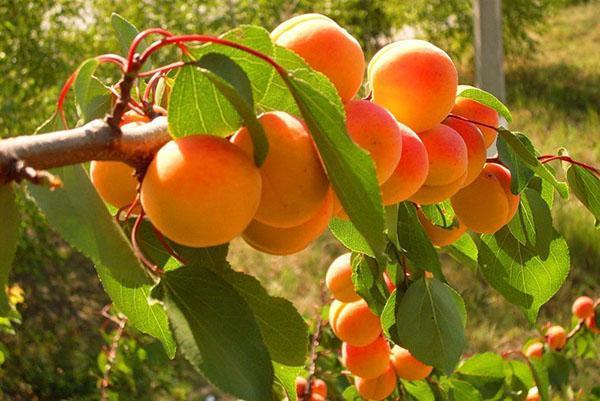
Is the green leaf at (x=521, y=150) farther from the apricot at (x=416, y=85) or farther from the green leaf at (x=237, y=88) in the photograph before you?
the green leaf at (x=237, y=88)

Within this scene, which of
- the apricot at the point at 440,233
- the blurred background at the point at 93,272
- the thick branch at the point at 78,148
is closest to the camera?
the thick branch at the point at 78,148

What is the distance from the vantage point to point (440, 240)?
27.9 inches

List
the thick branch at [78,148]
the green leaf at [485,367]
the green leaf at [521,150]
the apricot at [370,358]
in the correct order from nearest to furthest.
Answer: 1. the thick branch at [78,148]
2. the green leaf at [521,150]
3. the apricot at [370,358]
4. the green leaf at [485,367]

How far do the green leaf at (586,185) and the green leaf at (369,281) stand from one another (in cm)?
→ 20

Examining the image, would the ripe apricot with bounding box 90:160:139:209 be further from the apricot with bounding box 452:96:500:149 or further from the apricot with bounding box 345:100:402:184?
the apricot with bounding box 452:96:500:149

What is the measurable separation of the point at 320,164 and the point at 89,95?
168mm

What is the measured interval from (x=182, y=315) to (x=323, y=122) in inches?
5.0

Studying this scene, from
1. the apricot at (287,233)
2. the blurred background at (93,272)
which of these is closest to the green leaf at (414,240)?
the apricot at (287,233)

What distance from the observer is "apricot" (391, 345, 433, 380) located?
0.98 meters

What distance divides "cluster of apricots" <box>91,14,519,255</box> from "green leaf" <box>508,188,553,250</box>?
5 centimetres

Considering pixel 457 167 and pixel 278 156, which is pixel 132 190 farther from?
pixel 457 167

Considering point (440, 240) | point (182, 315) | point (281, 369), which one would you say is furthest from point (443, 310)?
point (182, 315)

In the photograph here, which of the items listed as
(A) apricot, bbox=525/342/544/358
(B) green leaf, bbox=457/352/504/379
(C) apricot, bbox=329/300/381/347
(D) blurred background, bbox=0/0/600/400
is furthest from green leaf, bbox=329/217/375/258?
(D) blurred background, bbox=0/0/600/400

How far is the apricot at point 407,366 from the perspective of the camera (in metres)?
0.98
